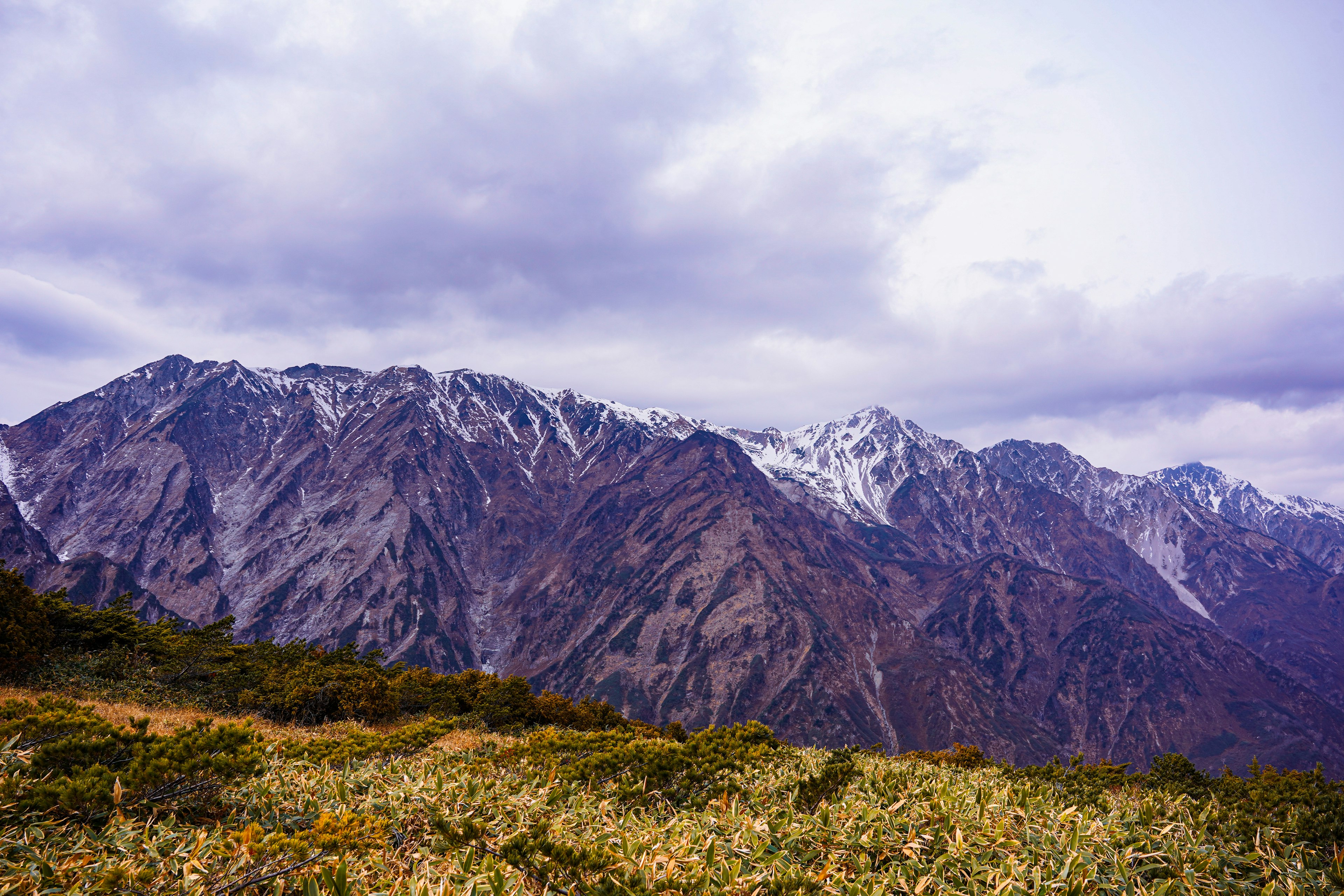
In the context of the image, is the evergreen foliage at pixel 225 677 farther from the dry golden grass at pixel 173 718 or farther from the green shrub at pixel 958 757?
the green shrub at pixel 958 757

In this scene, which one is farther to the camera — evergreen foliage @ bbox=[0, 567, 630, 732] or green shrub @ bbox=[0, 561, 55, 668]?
evergreen foliage @ bbox=[0, 567, 630, 732]

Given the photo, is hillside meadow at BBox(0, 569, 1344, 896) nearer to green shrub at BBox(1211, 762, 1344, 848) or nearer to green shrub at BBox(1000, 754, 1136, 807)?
green shrub at BBox(1211, 762, 1344, 848)

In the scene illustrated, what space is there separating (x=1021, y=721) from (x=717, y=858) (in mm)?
227449

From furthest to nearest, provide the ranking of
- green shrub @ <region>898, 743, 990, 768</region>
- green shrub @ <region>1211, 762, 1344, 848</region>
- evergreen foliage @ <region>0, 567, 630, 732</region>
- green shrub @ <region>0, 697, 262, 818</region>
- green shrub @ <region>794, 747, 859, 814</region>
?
green shrub @ <region>898, 743, 990, 768</region> → evergreen foliage @ <region>0, 567, 630, 732</region> → green shrub @ <region>794, 747, 859, 814</region> → green shrub @ <region>1211, 762, 1344, 848</region> → green shrub @ <region>0, 697, 262, 818</region>

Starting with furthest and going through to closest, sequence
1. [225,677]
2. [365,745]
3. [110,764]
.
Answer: [225,677], [365,745], [110,764]

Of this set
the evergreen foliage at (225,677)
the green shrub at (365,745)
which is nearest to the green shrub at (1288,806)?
the green shrub at (365,745)

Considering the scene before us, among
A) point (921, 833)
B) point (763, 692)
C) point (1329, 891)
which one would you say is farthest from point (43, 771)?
point (763, 692)

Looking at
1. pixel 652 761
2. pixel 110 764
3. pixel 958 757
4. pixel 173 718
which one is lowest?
pixel 958 757

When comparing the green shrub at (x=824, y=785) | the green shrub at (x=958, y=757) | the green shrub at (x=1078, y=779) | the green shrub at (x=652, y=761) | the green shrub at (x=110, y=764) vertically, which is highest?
the green shrub at (x=110, y=764)

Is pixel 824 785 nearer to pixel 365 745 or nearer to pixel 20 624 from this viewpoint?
pixel 365 745

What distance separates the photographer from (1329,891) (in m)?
7.45

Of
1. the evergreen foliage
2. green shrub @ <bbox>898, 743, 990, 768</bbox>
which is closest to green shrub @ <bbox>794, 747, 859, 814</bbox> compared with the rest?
green shrub @ <bbox>898, 743, 990, 768</bbox>

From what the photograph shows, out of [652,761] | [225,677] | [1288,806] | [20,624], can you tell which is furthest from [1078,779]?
[20,624]

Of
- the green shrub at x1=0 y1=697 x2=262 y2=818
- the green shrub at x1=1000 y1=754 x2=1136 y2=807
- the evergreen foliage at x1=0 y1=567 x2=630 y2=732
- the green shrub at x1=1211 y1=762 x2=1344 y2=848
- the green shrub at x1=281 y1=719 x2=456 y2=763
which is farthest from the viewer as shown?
the evergreen foliage at x1=0 y1=567 x2=630 y2=732
